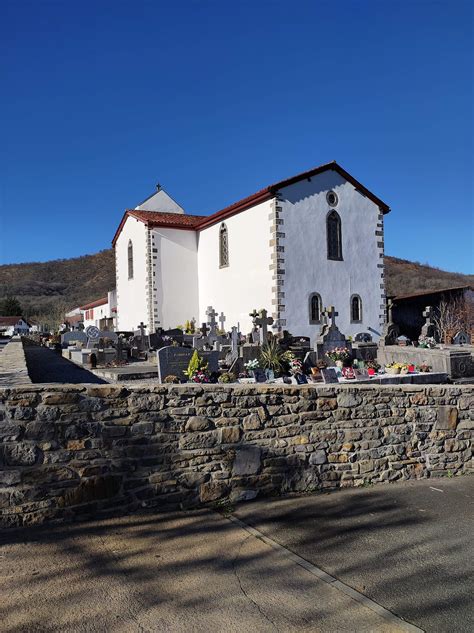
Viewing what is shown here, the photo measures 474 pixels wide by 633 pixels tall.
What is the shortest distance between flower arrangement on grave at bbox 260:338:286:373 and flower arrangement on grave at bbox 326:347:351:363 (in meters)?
1.37

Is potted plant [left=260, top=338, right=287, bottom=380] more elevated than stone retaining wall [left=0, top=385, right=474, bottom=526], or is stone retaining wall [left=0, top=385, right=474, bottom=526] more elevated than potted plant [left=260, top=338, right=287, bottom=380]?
potted plant [left=260, top=338, right=287, bottom=380]

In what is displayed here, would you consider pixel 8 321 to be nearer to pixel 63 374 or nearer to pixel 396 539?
pixel 63 374

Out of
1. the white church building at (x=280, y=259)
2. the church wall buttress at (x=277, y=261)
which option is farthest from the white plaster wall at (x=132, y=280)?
the church wall buttress at (x=277, y=261)

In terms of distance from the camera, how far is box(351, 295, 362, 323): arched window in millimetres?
24391

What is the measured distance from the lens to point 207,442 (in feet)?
16.2

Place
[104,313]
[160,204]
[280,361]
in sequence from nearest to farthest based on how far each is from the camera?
[280,361]
[160,204]
[104,313]

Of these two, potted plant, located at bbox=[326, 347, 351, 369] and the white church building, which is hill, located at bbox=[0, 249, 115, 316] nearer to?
the white church building

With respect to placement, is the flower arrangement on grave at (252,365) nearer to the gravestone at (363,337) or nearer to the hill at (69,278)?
the gravestone at (363,337)

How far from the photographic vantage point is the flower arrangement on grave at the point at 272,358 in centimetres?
1347

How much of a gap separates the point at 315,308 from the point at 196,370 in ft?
43.6

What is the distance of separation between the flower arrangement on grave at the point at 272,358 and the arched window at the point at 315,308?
8756 mm

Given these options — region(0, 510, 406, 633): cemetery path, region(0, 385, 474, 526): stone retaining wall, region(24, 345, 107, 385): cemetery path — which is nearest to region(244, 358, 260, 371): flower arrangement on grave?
region(24, 345, 107, 385): cemetery path

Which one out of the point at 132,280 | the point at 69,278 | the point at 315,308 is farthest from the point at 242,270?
the point at 69,278

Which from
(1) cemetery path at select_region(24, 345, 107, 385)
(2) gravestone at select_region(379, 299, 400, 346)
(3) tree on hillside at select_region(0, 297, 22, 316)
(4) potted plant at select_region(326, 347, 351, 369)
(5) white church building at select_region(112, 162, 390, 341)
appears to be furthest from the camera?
(3) tree on hillside at select_region(0, 297, 22, 316)
